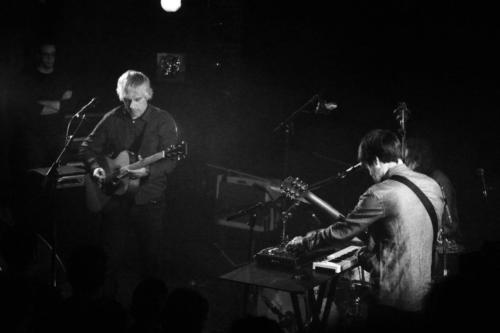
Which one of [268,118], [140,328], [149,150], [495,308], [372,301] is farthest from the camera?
[268,118]

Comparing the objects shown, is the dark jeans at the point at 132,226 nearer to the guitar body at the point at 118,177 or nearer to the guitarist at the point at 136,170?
the guitarist at the point at 136,170

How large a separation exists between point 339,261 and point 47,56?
470cm

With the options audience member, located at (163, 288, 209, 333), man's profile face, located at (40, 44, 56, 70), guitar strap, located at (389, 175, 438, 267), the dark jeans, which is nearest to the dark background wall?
man's profile face, located at (40, 44, 56, 70)

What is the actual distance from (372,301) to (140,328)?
5.95 ft

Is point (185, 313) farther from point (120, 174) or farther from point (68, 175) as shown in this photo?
point (68, 175)

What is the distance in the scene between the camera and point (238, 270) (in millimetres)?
4383

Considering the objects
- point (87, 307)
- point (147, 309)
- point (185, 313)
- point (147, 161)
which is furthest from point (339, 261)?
point (147, 161)

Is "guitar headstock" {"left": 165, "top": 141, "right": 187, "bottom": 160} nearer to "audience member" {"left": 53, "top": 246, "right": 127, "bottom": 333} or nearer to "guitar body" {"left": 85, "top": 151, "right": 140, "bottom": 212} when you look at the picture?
"guitar body" {"left": 85, "top": 151, "right": 140, "bottom": 212}

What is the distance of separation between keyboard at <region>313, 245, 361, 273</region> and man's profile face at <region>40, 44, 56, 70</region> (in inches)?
177

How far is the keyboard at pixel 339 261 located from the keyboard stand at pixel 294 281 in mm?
46

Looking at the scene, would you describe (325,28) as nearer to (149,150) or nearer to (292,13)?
(292,13)

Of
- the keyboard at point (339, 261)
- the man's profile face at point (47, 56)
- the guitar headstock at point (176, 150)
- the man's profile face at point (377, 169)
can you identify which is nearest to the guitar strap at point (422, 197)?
the man's profile face at point (377, 169)

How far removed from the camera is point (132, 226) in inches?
237

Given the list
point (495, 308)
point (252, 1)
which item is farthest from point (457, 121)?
point (495, 308)
